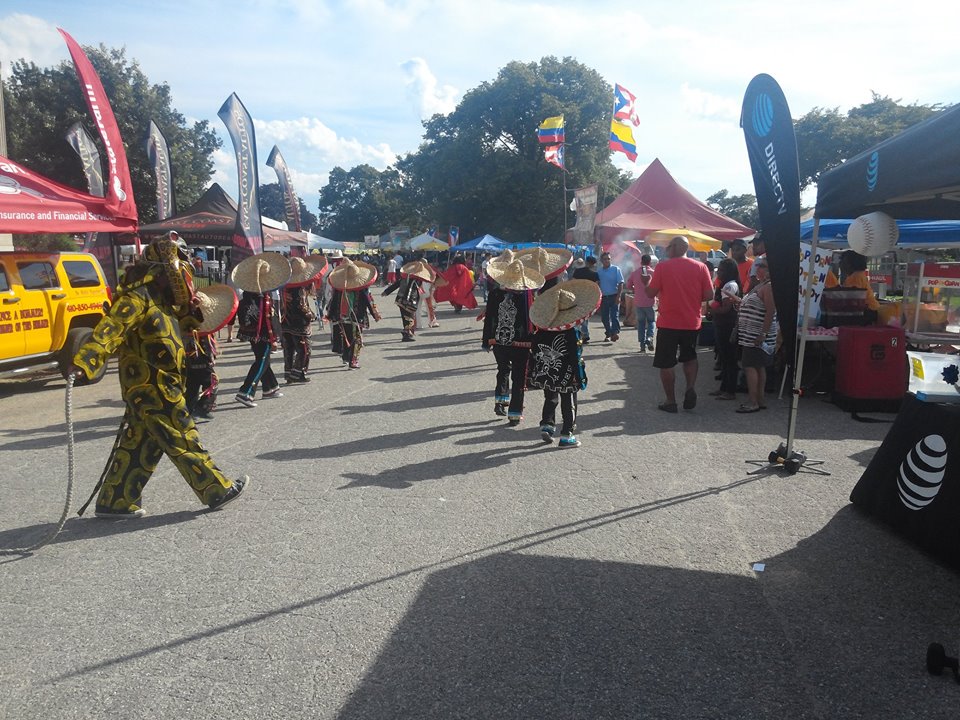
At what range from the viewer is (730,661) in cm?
297

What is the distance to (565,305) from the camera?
6.30m

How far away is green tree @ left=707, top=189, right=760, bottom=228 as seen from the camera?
210 feet

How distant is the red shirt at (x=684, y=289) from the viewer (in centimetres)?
745

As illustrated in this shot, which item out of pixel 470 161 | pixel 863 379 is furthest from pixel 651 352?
pixel 470 161

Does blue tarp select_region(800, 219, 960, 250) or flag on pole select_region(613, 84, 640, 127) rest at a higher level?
flag on pole select_region(613, 84, 640, 127)

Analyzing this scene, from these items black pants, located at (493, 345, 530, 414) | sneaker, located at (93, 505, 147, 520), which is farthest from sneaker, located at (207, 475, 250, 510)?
black pants, located at (493, 345, 530, 414)

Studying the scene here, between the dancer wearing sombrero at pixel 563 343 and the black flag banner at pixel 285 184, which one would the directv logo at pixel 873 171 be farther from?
the black flag banner at pixel 285 184

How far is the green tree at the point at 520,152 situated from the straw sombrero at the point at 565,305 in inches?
1583

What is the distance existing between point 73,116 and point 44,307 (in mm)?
23894

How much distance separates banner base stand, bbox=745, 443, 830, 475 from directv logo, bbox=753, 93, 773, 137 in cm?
249

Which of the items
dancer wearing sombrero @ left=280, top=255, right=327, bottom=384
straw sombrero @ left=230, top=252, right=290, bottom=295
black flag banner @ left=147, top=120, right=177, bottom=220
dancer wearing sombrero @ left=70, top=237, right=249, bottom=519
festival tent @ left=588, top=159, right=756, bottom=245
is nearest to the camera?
dancer wearing sombrero @ left=70, top=237, right=249, bottom=519

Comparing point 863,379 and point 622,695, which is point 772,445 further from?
point 622,695

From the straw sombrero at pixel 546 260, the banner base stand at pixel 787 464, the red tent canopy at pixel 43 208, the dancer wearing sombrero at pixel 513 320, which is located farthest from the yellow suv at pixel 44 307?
the banner base stand at pixel 787 464

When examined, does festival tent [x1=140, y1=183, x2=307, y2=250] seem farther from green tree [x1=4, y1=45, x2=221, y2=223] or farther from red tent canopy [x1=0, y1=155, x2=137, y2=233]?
green tree [x1=4, y1=45, x2=221, y2=223]
